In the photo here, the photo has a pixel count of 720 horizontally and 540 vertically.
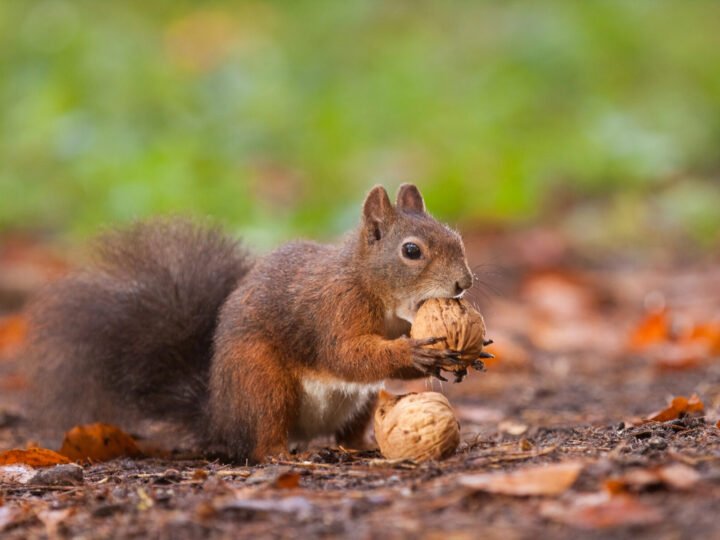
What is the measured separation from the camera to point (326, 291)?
10.4 feet

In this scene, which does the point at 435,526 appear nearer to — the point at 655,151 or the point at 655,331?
the point at 655,331

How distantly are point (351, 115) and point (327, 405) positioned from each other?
7081mm

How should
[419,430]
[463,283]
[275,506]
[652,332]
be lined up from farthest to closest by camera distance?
[652,332] < [463,283] < [419,430] < [275,506]

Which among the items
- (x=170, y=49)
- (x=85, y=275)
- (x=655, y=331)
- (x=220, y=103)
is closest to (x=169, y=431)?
(x=85, y=275)

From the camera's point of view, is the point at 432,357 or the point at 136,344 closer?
the point at 432,357

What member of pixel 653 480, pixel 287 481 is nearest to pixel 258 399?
pixel 287 481

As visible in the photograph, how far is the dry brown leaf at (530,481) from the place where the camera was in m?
2.07

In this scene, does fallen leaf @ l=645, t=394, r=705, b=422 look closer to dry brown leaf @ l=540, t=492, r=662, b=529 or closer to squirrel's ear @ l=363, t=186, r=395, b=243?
squirrel's ear @ l=363, t=186, r=395, b=243

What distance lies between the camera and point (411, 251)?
3.11 m

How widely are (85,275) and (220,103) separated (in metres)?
6.17

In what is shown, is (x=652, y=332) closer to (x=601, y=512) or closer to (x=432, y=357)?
(x=432, y=357)

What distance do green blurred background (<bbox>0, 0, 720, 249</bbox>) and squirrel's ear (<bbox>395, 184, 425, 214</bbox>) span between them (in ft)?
11.8

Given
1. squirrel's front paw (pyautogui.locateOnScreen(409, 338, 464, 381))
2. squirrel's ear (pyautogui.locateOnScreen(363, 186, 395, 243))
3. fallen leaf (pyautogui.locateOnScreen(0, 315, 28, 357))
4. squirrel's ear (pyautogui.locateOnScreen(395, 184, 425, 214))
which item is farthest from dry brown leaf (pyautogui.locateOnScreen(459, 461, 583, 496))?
fallen leaf (pyautogui.locateOnScreen(0, 315, 28, 357))

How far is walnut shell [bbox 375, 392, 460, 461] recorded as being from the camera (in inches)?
102
